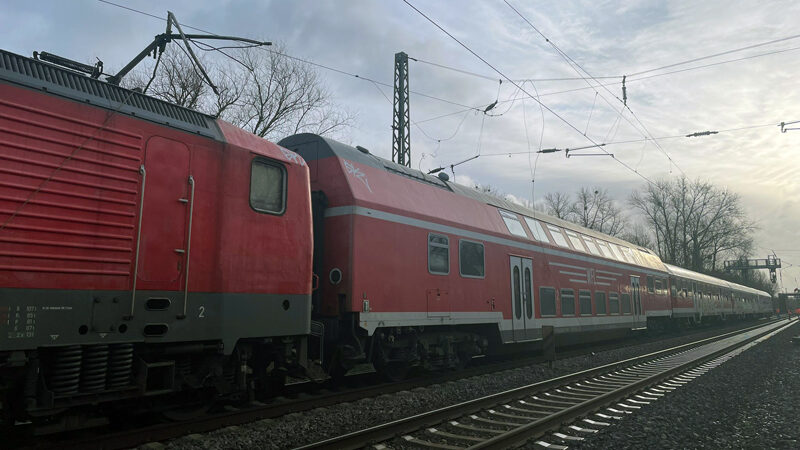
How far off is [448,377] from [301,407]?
3.72 m

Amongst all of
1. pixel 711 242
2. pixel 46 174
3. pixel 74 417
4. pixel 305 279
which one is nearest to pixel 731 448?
pixel 305 279

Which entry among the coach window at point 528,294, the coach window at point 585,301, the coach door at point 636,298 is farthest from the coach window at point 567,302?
the coach door at point 636,298

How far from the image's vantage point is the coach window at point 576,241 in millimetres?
16141

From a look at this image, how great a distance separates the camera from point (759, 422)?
7195 mm

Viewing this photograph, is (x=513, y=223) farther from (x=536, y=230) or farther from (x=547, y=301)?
(x=547, y=301)

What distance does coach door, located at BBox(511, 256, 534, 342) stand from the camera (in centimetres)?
1217

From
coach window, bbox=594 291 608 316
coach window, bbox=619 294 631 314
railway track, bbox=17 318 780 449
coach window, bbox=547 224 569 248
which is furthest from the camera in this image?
coach window, bbox=619 294 631 314

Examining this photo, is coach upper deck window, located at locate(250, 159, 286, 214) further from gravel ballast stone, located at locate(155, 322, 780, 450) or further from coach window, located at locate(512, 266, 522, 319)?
coach window, located at locate(512, 266, 522, 319)

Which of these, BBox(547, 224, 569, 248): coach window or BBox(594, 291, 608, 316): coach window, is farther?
BBox(594, 291, 608, 316): coach window

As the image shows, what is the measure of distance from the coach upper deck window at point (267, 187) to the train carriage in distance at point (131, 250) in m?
0.02

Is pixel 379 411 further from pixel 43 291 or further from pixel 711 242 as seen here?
pixel 711 242

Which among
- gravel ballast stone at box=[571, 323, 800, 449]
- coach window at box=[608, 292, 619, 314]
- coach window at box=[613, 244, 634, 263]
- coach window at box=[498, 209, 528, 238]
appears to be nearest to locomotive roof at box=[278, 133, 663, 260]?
coach window at box=[498, 209, 528, 238]

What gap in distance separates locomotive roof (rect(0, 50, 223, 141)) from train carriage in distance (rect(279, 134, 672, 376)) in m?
2.82

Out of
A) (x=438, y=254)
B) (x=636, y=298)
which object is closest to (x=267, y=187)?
(x=438, y=254)
